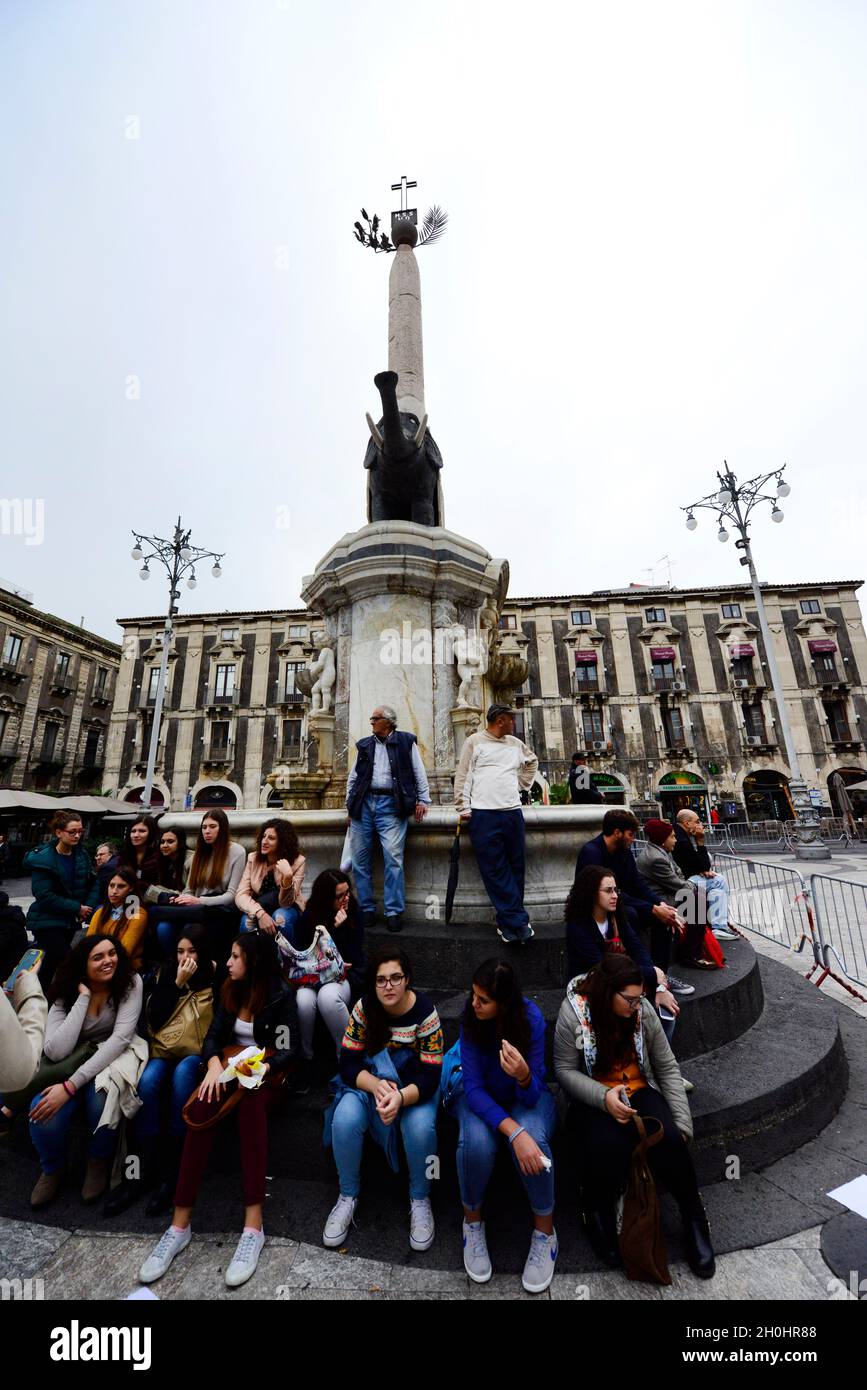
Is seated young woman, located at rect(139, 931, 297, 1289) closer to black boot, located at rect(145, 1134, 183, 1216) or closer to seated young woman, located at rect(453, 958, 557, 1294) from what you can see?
black boot, located at rect(145, 1134, 183, 1216)

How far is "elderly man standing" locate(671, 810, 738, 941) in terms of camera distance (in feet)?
17.2

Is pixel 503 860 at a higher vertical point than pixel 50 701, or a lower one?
lower

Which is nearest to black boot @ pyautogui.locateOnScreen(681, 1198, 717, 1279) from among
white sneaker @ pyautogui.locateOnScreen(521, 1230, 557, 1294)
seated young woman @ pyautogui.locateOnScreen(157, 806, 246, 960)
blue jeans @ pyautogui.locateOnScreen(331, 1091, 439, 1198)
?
white sneaker @ pyautogui.locateOnScreen(521, 1230, 557, 1294)

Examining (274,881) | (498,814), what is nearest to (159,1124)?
(274,881)

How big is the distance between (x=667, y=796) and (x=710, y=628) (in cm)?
1033

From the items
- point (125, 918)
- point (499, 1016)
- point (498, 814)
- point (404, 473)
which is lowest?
point (499, 1016)

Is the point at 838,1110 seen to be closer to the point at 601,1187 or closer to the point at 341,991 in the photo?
the point at 601,1187

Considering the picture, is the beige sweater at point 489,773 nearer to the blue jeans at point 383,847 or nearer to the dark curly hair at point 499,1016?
the blue jeans at point 383,847

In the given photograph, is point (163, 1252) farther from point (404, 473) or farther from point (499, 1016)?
point (404, 473)

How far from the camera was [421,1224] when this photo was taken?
2254 mm

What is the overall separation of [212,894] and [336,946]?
1030 millimetres

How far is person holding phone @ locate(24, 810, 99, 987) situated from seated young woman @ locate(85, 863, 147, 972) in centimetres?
104

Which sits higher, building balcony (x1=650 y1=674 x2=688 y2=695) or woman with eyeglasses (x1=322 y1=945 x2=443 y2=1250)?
building balcony (x1=650 y1=674 x2=688 y2=695)

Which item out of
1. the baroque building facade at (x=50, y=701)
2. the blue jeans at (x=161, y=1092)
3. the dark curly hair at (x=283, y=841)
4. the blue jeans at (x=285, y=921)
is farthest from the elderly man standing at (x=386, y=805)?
the baroque building facade at (x=50, y=701)
